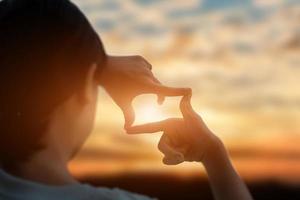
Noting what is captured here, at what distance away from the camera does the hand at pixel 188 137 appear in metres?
1.87

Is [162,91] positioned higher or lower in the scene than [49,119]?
higher

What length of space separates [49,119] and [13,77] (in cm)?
15

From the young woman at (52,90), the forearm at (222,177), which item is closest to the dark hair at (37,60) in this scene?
the young woman at (52,90)

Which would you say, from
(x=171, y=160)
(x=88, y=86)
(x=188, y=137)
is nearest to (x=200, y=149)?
(x=188, y=137)

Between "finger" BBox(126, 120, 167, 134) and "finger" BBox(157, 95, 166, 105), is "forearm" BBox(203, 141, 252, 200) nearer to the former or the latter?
"finger" BBox(126, 120, 167, 134)

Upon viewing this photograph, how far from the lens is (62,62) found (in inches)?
65.0

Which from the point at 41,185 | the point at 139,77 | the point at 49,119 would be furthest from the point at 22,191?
the point at 139,77

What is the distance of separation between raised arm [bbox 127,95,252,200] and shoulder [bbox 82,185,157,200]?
15cm

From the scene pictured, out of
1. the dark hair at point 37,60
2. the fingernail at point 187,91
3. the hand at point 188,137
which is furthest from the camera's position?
the hand at point 188,137

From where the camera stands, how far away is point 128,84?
1.70 metres

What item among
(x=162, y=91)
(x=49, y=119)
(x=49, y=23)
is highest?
(x=49, y=23)

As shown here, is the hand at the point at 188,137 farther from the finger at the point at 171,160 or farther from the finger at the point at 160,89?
the finger at the point at 160,89

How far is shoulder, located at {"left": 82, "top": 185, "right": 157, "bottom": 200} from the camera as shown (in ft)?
5.46

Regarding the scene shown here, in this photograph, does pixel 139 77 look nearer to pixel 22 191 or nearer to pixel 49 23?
pixel 49 23
